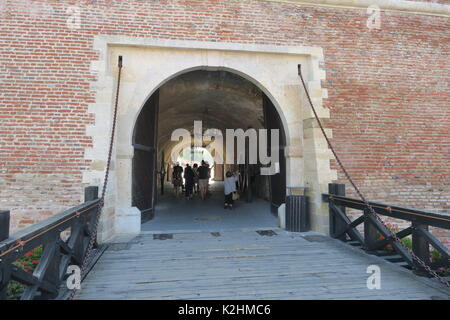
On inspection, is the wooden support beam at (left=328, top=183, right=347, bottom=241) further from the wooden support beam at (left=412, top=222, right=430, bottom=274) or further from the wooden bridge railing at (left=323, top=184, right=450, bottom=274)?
the wooden support beam at (left=412, top=222, right=430, bottom=274)

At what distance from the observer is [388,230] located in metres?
3.70

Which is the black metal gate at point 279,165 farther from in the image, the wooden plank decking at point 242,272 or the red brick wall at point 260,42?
the wooden plank decking at point 242,272

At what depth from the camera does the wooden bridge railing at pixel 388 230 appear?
305cm

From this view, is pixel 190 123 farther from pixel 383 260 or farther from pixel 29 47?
pixel 383 260

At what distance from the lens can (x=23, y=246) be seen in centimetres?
209

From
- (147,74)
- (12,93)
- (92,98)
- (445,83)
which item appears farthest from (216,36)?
(445,83)

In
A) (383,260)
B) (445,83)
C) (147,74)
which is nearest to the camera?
(383,260)

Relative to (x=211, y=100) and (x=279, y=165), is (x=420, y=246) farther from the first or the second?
(x=211, y=100)

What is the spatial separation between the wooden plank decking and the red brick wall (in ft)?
6.25

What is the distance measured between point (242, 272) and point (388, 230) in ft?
6.92

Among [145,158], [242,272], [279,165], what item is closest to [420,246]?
[242,272]

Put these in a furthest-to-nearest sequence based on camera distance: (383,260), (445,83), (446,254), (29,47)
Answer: (445,83) → (29,47) → (383,260) → (446,254)

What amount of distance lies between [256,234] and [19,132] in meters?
4.75

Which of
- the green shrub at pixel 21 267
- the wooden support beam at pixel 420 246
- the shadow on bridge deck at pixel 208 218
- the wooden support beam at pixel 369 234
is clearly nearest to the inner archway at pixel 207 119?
the shadow on bridge deck at pixel 208 218
